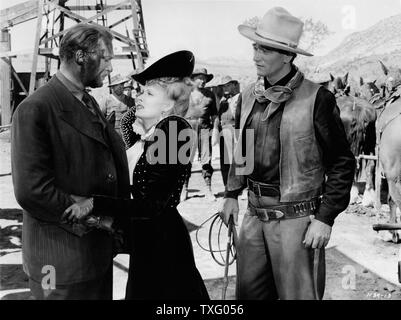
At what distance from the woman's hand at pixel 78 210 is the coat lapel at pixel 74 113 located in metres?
0.30

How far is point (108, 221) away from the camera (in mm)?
2262

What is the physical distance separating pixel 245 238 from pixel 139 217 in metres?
0.85

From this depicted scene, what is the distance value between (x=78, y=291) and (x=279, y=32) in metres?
1.87

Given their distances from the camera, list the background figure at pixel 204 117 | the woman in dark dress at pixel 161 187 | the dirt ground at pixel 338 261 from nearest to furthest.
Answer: the woman in dark dress at pixel 161 187 → the dirt ground at pixel 338 261 → the background figure at pixel 204 117

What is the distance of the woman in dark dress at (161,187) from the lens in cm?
228

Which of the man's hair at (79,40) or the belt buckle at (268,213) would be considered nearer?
the man's hair at (79,40)

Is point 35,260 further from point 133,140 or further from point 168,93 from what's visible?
point 168,93

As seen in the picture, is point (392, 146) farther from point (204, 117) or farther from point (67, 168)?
point (204, 117)

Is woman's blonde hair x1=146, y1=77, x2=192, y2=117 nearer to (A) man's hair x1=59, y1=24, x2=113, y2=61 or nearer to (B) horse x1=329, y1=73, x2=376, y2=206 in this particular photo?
(A) man's hair x1=59, y1=24, x2=113, y2=61

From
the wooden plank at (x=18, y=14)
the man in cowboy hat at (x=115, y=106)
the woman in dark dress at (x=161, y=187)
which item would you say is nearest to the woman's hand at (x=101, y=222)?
the woman in dark dress at (x=161, y=187)

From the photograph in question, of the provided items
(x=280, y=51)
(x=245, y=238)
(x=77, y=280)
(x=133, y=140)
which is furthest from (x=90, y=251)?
(x=280, y=51)

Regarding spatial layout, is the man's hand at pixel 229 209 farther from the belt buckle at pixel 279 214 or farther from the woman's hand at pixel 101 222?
the woman's hand at pixel 101 222

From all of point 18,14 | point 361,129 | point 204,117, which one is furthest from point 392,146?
point 18,14

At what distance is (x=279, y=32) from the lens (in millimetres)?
2717
